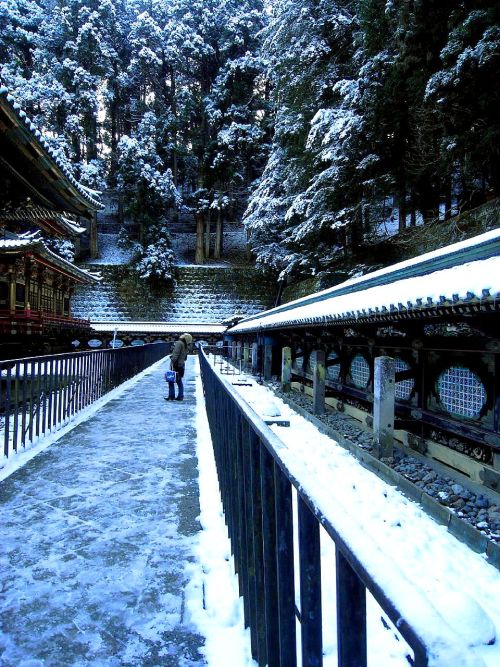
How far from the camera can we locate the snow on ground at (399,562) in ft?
2.00

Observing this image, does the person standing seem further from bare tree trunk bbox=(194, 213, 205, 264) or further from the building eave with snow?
bare tree trunk bbox=(194, 213, 205, 264)

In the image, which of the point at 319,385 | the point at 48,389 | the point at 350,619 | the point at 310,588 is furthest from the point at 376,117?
the point at 350,619

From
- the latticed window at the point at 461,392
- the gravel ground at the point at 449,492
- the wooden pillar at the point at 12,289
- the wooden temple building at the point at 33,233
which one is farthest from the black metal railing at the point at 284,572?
the wooden pillar at the point at 12,289

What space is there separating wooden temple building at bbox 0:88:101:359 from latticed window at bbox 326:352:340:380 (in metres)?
7.16

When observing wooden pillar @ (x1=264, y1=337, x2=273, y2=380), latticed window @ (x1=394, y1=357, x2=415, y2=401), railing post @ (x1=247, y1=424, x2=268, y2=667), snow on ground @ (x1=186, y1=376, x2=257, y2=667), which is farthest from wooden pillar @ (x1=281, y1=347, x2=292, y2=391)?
railing post @ (x1=247, y1=424, x2=268, y2=667)

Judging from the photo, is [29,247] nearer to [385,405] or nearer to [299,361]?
[299,361]

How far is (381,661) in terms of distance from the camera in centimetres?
225

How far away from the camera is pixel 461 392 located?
604cm

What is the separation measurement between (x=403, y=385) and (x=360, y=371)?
6.30ft

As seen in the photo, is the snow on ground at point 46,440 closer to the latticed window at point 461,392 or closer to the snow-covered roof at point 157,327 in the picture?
the latticed window at point 461,392

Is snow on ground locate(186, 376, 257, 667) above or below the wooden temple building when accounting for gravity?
below

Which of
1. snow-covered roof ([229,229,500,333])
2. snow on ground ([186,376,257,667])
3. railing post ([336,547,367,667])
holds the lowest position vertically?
snow on ground ([186,376,257,667])

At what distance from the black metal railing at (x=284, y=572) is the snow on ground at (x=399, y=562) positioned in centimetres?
2

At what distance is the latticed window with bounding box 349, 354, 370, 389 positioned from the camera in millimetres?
9398
